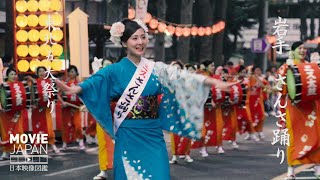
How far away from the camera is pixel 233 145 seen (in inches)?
616

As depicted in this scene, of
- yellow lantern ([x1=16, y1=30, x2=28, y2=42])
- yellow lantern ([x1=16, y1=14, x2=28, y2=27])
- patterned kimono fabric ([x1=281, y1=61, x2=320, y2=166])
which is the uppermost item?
yellow lantern ([x1=16, y1=14, x2=28, y2=27])

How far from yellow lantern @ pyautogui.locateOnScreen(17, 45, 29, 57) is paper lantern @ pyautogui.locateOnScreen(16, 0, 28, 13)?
909mm

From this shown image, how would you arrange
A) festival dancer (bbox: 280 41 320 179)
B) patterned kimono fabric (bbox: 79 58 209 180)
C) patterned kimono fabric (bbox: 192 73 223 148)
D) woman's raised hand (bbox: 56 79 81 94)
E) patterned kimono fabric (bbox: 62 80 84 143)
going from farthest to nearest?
patterned kimono fabric (bbox: 62 80 84 143), patterned kimono fabric (bbox: 192 73 223 148), festival dancer (bbox: 280 41 320 179), patterned kimono fabric (bbox: 79 58 209 180), woman's raised hand (bbox: 56 79 81 94)

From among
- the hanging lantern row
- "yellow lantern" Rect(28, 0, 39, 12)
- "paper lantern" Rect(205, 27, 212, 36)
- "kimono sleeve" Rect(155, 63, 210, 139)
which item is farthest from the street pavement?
"paper lantern" Rect(205, 27, 212, 36)

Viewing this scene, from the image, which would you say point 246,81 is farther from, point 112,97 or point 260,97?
point 112,97

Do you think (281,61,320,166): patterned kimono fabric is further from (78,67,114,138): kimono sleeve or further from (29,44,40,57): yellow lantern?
(29,44,40,57): yellow lantern

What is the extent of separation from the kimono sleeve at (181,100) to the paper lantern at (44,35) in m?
13.6

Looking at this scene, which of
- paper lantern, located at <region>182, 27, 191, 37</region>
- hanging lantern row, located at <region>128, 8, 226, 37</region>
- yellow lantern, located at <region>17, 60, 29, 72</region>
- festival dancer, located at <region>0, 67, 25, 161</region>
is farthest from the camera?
paper lantern, located at <region>182, 27, 191, 37</region>

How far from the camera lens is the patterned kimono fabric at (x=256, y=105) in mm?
17172

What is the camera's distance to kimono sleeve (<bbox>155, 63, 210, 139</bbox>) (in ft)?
20.6

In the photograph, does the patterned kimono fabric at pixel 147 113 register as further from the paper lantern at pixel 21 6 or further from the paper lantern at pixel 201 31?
the paper lantern at pixel 201 31

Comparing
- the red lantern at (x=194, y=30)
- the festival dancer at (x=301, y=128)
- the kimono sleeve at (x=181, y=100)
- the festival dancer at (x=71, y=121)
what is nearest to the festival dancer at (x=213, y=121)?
the festival dancer at (x=71, y=121)

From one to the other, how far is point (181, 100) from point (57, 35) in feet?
47.0

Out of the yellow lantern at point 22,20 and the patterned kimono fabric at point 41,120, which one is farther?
the yellow lantern at point 22,20
